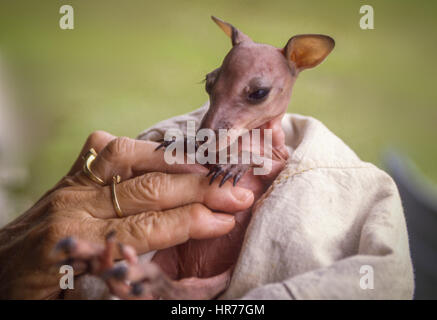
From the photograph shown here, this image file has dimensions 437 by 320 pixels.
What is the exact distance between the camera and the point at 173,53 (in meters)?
1.13

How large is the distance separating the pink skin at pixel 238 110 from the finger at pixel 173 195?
3cm

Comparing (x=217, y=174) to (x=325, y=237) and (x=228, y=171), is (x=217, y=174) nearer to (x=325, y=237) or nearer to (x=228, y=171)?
(x=228, y=171)

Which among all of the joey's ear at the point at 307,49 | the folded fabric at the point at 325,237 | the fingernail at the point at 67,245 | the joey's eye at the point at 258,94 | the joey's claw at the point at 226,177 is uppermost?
the joey's ear at the point at 307,49

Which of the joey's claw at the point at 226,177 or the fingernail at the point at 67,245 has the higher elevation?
the joey's claw at the point at 226,177

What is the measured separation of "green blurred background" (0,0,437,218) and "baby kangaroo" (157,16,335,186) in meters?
0.12

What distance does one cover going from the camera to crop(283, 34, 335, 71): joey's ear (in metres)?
0.62

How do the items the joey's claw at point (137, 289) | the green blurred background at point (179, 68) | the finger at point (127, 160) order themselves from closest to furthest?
1. the joey's claw at point (137, 289)
2. the finger at point (127, 160)
3. the green blurred background at point (179, 68)

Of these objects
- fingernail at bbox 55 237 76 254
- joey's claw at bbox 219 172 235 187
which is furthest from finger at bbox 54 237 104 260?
joey's claw at bbox 219 172 235 187

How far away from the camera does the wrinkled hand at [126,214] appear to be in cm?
62

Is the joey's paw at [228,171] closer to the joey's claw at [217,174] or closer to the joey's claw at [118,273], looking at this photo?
the joey's claw at [217,174]

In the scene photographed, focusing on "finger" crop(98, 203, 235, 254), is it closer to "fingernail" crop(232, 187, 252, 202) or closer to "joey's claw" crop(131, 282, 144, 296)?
"fingernail" crop(232, 187, 252, 202)

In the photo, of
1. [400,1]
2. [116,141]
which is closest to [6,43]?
[116,141]

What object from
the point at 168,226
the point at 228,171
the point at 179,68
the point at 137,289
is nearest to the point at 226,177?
the point at 228,171

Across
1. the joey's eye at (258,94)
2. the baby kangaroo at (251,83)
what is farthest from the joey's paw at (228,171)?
the joey's eye at (258,94)
